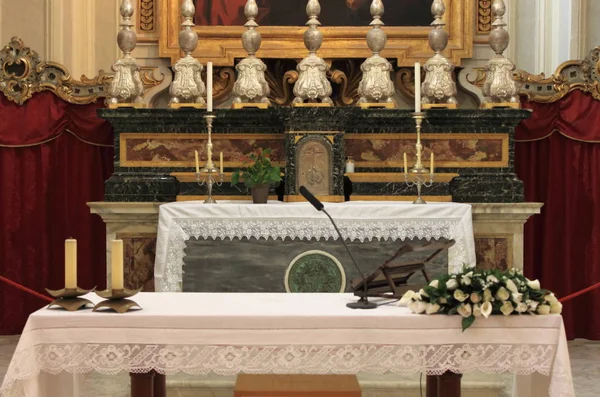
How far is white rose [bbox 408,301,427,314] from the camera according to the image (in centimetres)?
395

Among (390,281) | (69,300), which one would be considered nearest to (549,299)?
(390,281)

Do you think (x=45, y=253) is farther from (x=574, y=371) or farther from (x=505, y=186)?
(x=574, y=371)

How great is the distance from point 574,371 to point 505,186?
1.52 meters

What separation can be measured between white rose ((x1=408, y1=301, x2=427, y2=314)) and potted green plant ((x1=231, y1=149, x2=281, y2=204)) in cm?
285

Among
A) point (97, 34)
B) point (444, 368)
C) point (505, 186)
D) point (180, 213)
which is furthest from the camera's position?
point (97, 34)

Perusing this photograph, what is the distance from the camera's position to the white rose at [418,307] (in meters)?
3.95

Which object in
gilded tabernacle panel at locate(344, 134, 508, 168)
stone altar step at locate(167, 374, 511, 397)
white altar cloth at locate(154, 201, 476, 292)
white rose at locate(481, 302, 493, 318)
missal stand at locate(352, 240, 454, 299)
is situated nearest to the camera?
white rose at locate(481, 302, 493, 318)

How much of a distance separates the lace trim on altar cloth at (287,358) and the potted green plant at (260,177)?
2.87 metres

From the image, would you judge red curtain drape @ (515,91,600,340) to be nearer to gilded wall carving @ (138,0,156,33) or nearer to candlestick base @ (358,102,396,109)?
candlestick base @ (358,102,396,109)

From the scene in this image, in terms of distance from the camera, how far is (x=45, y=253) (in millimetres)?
8289

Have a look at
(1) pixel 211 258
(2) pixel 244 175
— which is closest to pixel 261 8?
(2) pixel 244 175

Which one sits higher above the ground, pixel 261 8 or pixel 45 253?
pixel 261 8

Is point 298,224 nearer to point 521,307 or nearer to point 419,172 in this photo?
point 419,172

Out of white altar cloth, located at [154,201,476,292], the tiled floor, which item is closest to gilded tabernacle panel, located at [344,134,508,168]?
white altar cloth, located at [154,201,476,292]
